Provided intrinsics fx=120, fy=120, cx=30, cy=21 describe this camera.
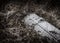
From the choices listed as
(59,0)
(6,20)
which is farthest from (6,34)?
(59,0)

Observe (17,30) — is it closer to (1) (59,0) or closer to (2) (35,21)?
(2) (35,21)

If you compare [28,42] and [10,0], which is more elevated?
[10,0]

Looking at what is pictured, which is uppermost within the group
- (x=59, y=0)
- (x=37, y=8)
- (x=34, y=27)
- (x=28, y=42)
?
(x=59, y=0)

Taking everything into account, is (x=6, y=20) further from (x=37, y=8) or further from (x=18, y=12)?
(x=37, y=8)

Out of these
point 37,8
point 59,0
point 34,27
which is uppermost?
point 59,0

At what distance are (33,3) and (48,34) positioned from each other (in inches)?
68.9

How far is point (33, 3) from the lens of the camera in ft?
14.5

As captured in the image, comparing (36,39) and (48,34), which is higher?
(48,34)

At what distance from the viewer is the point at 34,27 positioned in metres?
3.37

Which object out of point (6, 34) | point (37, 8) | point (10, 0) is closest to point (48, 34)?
point (6, 34)

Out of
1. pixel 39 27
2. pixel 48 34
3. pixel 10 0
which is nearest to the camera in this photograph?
pixel 48 34

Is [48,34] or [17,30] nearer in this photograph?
[48,34]

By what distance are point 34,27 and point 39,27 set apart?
18 centimetres

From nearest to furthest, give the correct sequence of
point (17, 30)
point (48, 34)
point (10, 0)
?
point (48, 34), point (17, 30), point (10, 0)
